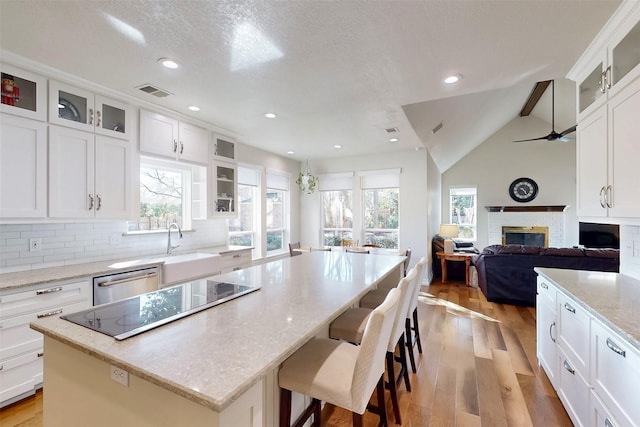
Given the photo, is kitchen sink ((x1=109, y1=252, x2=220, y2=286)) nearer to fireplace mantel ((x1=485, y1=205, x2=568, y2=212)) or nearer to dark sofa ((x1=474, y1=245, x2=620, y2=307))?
dark sofa ((x1=474, y1=245, x2=620, y2=307))

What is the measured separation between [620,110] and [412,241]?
3805 millimetres

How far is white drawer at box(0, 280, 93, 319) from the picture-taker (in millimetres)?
1932

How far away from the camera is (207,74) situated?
2.38 m

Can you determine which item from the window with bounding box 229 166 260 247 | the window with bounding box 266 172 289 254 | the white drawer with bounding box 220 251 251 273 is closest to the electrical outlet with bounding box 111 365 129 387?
the white drawer with bounding box 220 251 251 273

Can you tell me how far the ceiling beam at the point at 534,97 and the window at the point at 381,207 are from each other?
3352mm

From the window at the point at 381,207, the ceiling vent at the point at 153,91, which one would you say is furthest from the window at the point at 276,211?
the ceiling vent at the point at 153,91

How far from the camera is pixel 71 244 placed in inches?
105

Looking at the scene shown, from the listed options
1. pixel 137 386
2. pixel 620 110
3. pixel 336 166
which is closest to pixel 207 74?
pixel 137 386

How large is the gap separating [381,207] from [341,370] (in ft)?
15.3

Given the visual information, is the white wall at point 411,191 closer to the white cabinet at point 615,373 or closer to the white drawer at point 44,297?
the white cabinet at point 615,373

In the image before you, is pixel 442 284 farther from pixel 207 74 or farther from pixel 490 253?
pixel 207 74

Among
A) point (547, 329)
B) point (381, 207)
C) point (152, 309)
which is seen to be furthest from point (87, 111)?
point (381, 207)

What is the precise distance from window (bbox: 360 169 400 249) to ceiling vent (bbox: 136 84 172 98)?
12.8ft

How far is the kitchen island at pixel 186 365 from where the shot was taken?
2.66 ft
